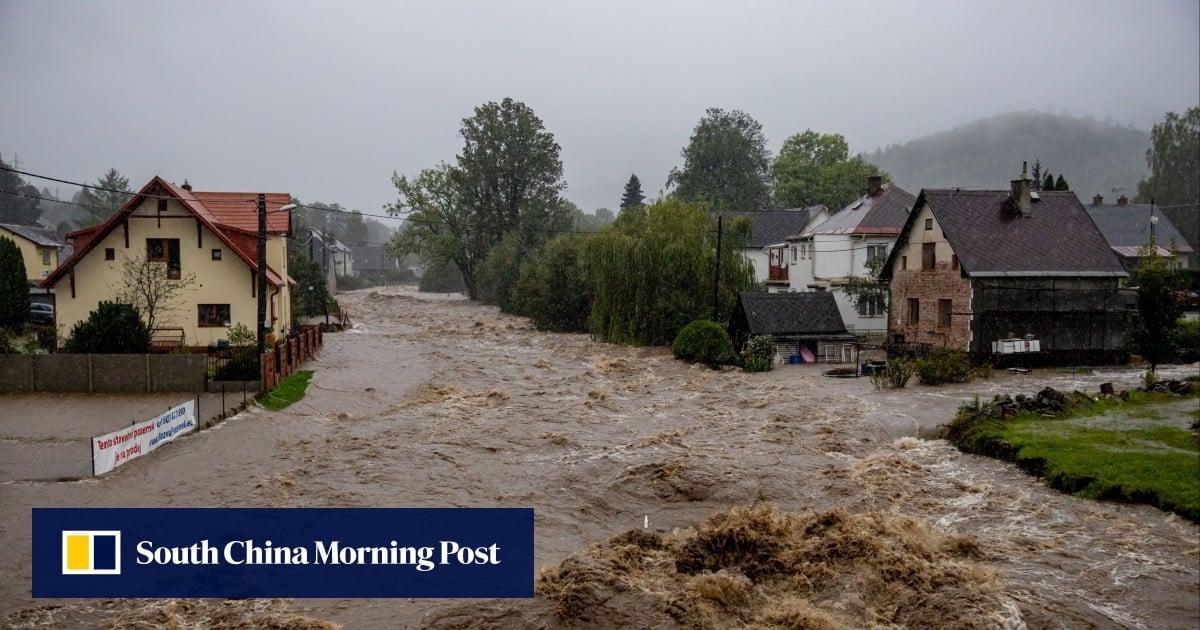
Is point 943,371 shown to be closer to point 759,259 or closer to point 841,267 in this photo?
point 841,267

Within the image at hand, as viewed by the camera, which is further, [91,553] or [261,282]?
[261,282]

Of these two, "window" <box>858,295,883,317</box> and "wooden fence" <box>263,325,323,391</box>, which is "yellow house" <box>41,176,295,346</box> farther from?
"window" <box>858,295,883,317</box>

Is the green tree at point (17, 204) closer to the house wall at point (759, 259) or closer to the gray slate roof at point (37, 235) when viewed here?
the gray slate roof at point (37, 235)

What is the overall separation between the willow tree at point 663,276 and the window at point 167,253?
19876mm

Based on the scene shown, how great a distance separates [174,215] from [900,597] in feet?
103

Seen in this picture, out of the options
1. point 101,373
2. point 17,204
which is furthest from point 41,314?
point 17,204

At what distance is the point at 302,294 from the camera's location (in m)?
52.3

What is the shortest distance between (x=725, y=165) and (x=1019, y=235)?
61842mm

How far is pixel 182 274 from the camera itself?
32.9 meters

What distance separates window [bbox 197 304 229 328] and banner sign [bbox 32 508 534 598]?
790 inches

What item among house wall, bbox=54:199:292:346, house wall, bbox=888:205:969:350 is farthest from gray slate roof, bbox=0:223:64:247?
house wall, bbox=888:205:969:350

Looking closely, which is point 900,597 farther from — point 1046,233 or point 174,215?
point 174,215

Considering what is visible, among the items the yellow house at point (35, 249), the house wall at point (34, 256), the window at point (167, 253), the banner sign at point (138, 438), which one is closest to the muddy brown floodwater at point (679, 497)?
the banner sign at point (138, 438)

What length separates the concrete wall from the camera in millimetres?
25297
